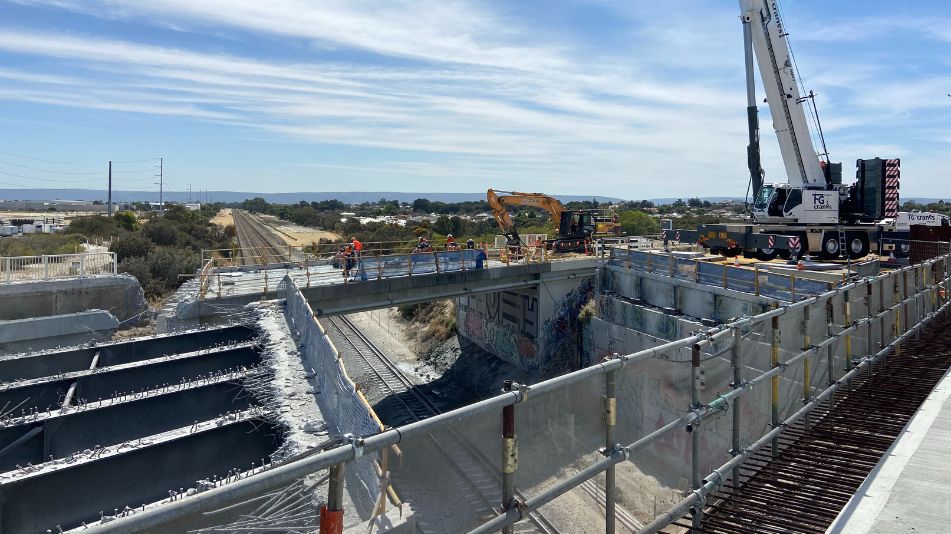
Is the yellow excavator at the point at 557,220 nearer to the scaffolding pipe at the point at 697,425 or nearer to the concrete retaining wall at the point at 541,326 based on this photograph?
the concrete retaining wall at the point at 541,326

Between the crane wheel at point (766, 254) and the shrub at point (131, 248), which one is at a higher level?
the crane wheel at point (766, 254)

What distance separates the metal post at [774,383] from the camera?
5.94 metres

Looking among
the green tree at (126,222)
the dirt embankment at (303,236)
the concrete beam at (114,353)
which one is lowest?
the concrete beam at (114,353)

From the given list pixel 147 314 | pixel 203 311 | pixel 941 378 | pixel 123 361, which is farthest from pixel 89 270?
pixel 941 378

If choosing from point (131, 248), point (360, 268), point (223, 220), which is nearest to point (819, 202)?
point (360, 268)

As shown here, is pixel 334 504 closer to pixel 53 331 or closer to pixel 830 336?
pixel 830 336

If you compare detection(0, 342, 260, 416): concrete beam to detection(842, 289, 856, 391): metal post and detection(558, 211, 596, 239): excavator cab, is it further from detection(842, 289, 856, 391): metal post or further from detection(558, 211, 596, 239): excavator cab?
detection(558, 211, 596, 239): excavator cab

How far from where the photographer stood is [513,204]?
105 feet

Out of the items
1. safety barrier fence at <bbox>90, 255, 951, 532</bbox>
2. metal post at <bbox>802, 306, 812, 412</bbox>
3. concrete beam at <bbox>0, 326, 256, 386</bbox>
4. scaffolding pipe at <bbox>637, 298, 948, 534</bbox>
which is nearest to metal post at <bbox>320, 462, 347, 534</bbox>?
safety barrier fence at <bbox>90, 255, 951, 532</bbox>

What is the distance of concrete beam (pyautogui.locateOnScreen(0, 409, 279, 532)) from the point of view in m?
6.68

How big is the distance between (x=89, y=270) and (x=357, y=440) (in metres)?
24.1

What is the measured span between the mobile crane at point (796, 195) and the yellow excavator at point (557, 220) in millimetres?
7650

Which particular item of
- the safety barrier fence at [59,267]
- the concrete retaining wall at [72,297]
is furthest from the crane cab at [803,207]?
the safety barrier fence at [59,267]

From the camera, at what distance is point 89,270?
22.3 metres
